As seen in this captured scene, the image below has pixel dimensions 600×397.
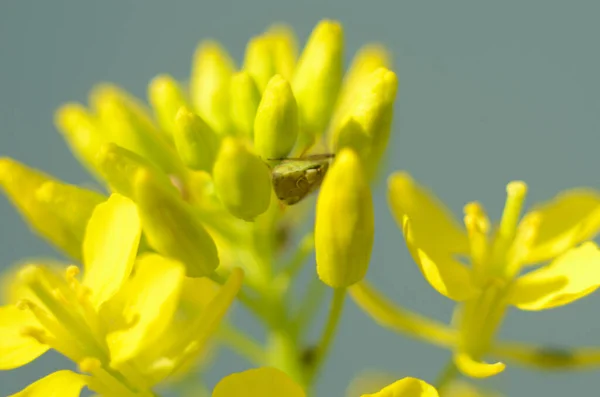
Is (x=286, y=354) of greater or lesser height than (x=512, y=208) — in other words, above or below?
below

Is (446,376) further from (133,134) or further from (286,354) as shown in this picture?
(133,134)

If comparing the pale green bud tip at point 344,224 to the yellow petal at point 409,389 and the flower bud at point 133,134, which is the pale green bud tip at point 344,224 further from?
the flower bud at point 133,134

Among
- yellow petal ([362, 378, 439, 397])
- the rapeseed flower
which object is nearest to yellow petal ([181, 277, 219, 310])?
the rapeseed flower

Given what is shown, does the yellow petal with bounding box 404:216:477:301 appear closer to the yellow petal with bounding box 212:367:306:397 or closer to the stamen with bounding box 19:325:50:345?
the yellow petal with bounding box 212:367:306:397

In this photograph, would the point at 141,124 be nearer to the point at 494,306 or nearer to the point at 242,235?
the point at 242,235

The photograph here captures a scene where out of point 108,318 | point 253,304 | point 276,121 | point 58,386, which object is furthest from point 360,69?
point 58,386

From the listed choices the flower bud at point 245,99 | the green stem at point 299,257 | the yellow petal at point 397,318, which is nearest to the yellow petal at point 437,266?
the yellow petal at point 397,318

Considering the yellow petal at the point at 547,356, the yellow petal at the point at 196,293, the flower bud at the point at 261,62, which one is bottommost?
the yellow petal at the point at 547,356
